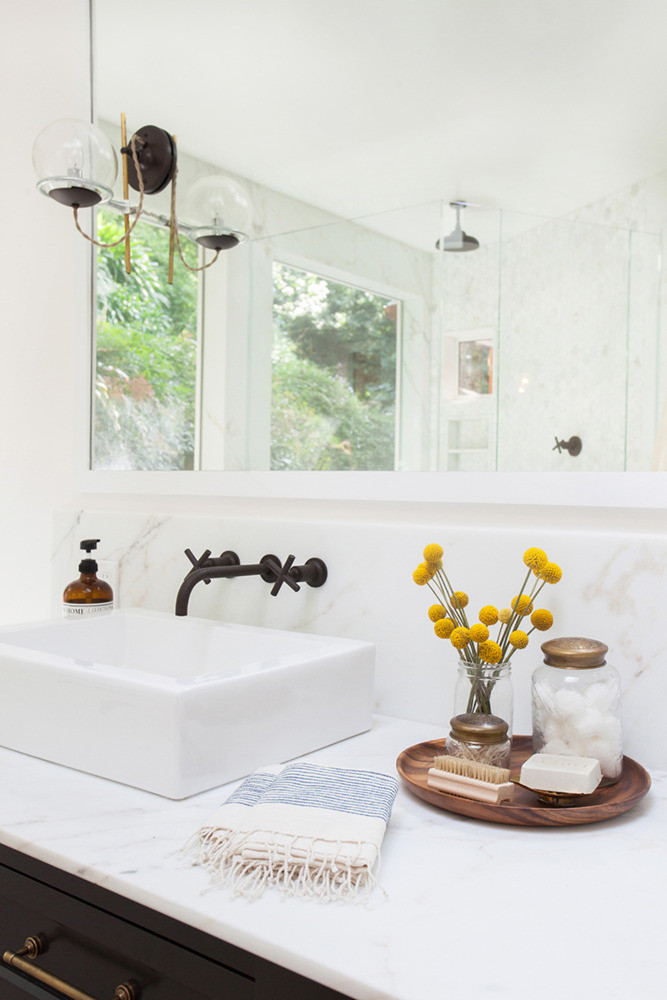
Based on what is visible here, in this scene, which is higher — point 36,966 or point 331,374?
point 331,374

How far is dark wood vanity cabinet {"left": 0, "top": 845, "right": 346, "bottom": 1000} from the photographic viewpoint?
2.28ft

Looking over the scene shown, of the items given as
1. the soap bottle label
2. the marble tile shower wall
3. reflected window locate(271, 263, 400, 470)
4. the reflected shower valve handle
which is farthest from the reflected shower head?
the soap bottle label

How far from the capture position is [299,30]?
146 centimetres

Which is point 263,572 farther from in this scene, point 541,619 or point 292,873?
point 292,873

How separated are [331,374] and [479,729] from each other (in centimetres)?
67

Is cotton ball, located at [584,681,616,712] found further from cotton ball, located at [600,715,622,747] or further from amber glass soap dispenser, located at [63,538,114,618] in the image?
amber glass soap dispenser, located at [63,538,114,618]

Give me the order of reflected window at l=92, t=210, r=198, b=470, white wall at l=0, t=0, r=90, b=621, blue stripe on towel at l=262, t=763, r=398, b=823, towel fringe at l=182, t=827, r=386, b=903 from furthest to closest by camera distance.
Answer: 1. white wall at l=0, t=0, r=90, b=621
2. reflected window at l=92, t=210, r=198, b=470
3. blue stripe on towel at l=262, t=763, r=398, b=823
4. towel fringe at l=182, t=827, r=386, b=903

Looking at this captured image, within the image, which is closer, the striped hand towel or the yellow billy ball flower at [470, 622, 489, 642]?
the striped hand towel

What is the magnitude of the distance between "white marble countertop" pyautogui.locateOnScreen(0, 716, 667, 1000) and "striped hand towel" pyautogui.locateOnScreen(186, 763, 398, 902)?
0.07 feet

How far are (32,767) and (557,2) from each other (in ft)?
4.21

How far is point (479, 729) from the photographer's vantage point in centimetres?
98

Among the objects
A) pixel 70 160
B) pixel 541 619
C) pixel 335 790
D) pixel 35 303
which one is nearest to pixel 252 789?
pixel 335 790

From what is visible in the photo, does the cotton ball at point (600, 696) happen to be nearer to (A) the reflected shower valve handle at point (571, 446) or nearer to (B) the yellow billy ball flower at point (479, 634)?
(B) the yellow billy ball flower at point (479, 634)

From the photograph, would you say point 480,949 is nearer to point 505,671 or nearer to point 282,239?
point 505,671
